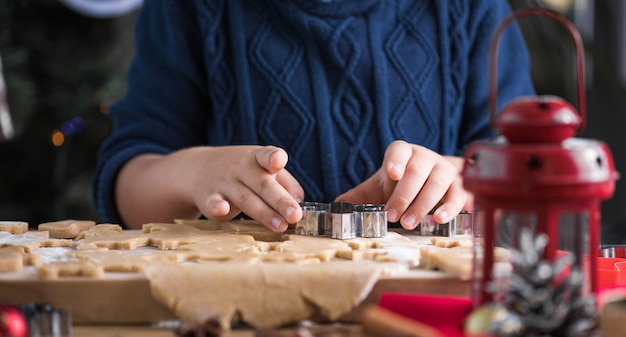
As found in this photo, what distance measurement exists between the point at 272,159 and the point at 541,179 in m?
0.47

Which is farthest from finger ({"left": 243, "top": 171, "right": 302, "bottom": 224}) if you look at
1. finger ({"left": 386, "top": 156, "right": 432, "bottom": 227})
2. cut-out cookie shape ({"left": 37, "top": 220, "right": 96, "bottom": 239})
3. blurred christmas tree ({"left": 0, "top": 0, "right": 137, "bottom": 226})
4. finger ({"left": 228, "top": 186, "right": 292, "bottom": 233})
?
blurred christmas tree ({"left": 0, "top": 0, "right": 137, "bottom": 226})

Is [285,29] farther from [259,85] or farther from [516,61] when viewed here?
[516,61]

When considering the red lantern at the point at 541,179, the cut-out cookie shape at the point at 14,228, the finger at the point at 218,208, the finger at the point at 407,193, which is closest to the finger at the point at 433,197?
the finger at the point at 407,193

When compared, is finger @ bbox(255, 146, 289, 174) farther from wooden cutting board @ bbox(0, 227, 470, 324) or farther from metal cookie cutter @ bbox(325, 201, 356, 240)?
wooden cutting board @ bbox(0, 227, 470, 324)

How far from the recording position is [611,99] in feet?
7.86

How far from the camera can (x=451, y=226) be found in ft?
3.45

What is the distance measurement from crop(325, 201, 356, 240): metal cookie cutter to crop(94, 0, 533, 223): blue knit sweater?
1.30 feet

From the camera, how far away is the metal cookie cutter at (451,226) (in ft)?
3.45

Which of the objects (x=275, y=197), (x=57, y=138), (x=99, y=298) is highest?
(x=57, y=138)

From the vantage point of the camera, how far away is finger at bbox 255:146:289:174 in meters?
1.02

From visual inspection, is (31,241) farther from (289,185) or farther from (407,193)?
(407,193)

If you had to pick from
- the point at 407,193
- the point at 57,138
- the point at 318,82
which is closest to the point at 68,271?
the point at 407,193

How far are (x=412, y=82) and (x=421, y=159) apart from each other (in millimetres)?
370

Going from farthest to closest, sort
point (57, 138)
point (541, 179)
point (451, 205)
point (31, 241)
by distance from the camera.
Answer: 1. point (57, 138)
2. point (451, 205)
3. point (31, 241)
4. point (541, 179)
